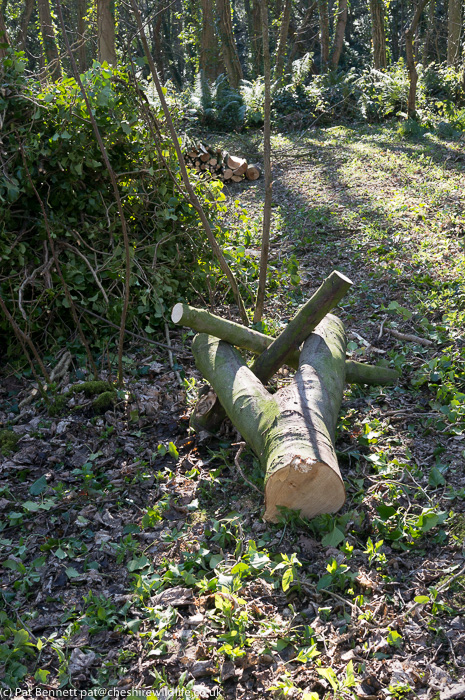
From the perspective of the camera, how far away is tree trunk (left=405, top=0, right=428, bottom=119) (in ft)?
33.8

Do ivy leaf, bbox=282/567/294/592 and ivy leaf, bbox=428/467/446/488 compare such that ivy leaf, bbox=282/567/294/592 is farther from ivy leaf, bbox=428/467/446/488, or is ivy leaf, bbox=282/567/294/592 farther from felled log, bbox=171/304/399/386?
felled log, bbox=171/304/399/386

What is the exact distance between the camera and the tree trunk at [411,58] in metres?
10.3

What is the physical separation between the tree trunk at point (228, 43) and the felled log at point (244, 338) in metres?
14.5

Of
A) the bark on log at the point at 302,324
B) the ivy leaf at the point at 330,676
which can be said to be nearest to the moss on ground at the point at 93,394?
the bark on log at the point at 302,324

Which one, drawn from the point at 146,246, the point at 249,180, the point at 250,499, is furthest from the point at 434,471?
the point at 249,180

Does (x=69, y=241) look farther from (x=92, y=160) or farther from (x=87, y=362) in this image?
(x=87, y=362)

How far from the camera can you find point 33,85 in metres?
4.71

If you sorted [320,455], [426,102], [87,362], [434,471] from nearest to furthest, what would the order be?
[320,455], [434,471], [87,362], [426,102]

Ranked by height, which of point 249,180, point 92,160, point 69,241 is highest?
point 92,160

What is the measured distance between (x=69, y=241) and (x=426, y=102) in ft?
40.0

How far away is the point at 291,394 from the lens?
10.4ft

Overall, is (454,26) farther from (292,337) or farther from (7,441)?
(7,441)

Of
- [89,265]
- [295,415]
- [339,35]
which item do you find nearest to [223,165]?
[89,265]

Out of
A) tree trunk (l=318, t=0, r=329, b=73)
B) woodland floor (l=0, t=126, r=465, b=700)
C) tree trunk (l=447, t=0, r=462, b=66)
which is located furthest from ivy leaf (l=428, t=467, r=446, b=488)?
tree trunk (l=318, t=0, r=329, b=73)
